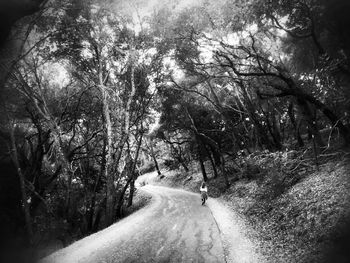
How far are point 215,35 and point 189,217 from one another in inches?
442

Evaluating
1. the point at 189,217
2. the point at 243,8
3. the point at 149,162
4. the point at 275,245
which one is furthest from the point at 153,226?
the point at 149,162

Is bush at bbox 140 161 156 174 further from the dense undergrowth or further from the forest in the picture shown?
the dense undergrowth

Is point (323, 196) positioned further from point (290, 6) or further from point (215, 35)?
point (215, 35)

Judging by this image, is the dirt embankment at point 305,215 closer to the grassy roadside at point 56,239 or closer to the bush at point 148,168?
the grassy roadside at point 56,239

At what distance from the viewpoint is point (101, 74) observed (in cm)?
1978

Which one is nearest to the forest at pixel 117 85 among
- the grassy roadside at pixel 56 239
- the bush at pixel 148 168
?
the grassy roadside at pixel 56 239

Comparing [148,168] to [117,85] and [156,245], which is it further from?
[156,245]

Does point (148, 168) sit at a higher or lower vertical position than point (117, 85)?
lower

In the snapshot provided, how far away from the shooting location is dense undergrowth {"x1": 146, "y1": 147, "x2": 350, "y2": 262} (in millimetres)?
6934

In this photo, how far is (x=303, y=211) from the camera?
29.8ft

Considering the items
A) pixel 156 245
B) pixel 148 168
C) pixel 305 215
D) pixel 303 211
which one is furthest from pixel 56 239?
pixel 148 168

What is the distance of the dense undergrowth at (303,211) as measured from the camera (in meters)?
6.93

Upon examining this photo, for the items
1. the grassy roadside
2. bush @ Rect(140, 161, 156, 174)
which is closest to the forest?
the grassy roadside

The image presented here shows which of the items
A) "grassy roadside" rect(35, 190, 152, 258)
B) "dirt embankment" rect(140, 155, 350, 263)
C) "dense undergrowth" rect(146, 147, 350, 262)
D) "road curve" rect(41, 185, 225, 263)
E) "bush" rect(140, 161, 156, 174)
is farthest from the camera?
"bush" rect(140, 161, 156, 174)
